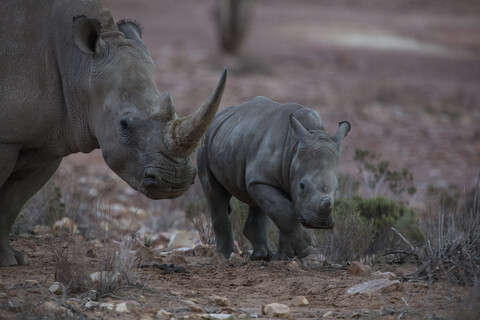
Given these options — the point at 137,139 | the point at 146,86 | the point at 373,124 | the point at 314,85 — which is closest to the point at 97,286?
the point at 137,139

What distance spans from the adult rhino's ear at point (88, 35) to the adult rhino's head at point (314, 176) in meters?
1.67

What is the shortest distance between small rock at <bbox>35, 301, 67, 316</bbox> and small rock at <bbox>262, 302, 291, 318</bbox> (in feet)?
4.40

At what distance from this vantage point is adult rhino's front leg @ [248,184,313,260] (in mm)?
6914

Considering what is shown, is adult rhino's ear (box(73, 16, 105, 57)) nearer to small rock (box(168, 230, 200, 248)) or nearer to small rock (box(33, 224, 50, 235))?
small rock (box(33, 224, 50, 235))

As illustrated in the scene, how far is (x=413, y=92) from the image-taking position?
22.3 metres

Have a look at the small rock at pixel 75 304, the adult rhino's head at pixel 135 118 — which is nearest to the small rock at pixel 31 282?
the small rock at pixel 75 304

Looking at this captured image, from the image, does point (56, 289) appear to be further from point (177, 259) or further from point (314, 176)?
point (314, 176)

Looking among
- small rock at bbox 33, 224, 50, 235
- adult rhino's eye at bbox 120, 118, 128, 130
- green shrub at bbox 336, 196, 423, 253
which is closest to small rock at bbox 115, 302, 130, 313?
adult rhino's eye at bbox 120, 118, 128, 130

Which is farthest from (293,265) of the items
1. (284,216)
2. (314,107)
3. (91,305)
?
(314,107)

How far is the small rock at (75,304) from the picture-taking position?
5.29m

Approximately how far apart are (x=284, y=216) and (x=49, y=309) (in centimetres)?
236

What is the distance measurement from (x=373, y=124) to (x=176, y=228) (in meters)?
8.80

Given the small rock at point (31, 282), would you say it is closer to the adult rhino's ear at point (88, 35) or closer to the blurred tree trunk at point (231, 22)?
the adult rhino's ear at point (88, 35)

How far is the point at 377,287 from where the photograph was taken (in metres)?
6.20
